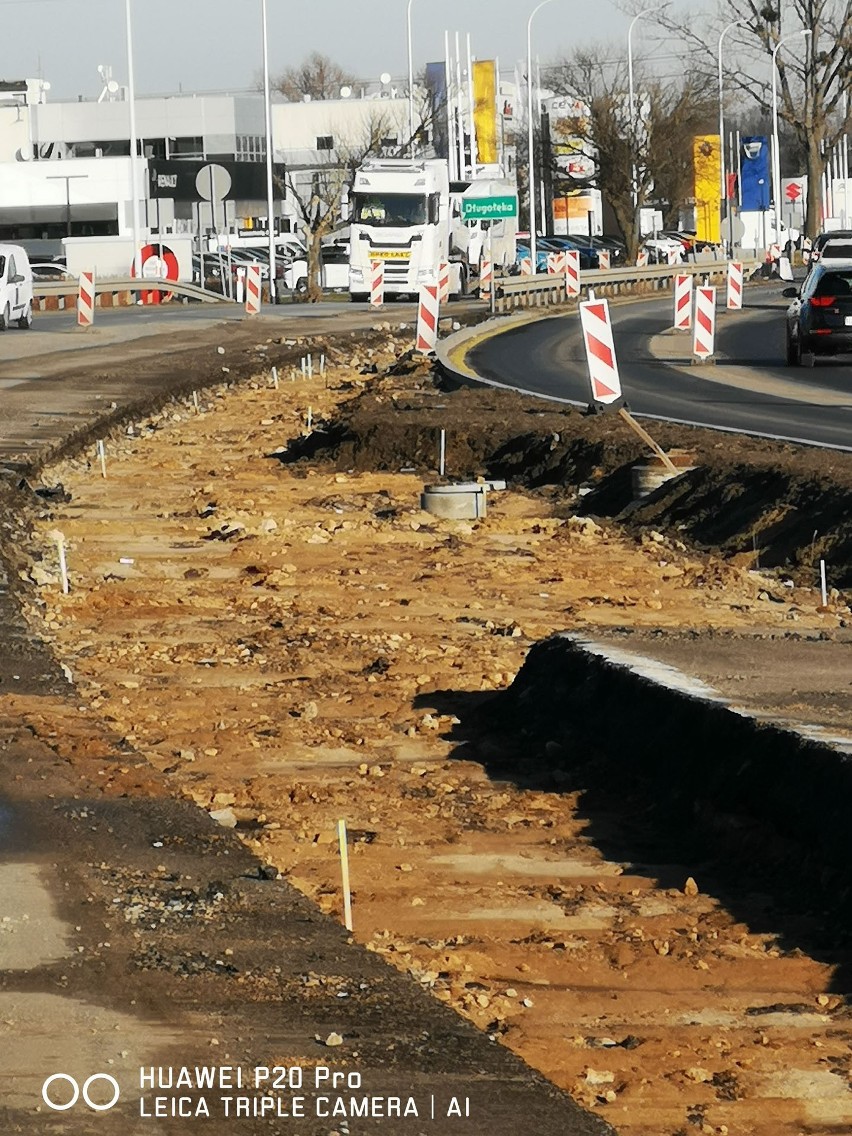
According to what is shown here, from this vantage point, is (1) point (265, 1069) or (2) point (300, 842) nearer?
(1) point (265, 1069)

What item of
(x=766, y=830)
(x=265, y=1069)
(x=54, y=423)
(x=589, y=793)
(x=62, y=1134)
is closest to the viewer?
(x=62, y=1134)

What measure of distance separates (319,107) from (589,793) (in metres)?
117

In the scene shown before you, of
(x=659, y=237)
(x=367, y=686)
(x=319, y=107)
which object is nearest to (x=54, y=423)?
(x=367, y=686)

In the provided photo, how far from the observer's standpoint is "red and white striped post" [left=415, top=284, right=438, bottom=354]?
3359 cm

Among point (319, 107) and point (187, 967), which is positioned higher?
point (319, 107)

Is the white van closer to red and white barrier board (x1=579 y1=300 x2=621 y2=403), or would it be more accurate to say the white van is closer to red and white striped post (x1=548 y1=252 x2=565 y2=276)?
red and white striped post (x1=548 y1=252 x2=565 y2=276)

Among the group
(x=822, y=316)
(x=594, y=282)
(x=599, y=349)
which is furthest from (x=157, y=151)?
(x=599, y=349)

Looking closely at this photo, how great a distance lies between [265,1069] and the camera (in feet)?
15.9

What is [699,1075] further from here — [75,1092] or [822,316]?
[822,316]

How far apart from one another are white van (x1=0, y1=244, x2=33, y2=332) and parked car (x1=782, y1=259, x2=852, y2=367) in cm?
1725

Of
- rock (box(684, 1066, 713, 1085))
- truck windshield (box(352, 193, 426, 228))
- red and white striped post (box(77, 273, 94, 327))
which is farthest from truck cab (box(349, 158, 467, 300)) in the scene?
rock (box(684, 1066, 713, 1085))

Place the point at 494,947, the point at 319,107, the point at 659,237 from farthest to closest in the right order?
the point at 319,107
the point at 659,237
the point at 494,947

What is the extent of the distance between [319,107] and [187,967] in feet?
393

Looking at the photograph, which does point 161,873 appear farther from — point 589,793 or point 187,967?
point 589,793
